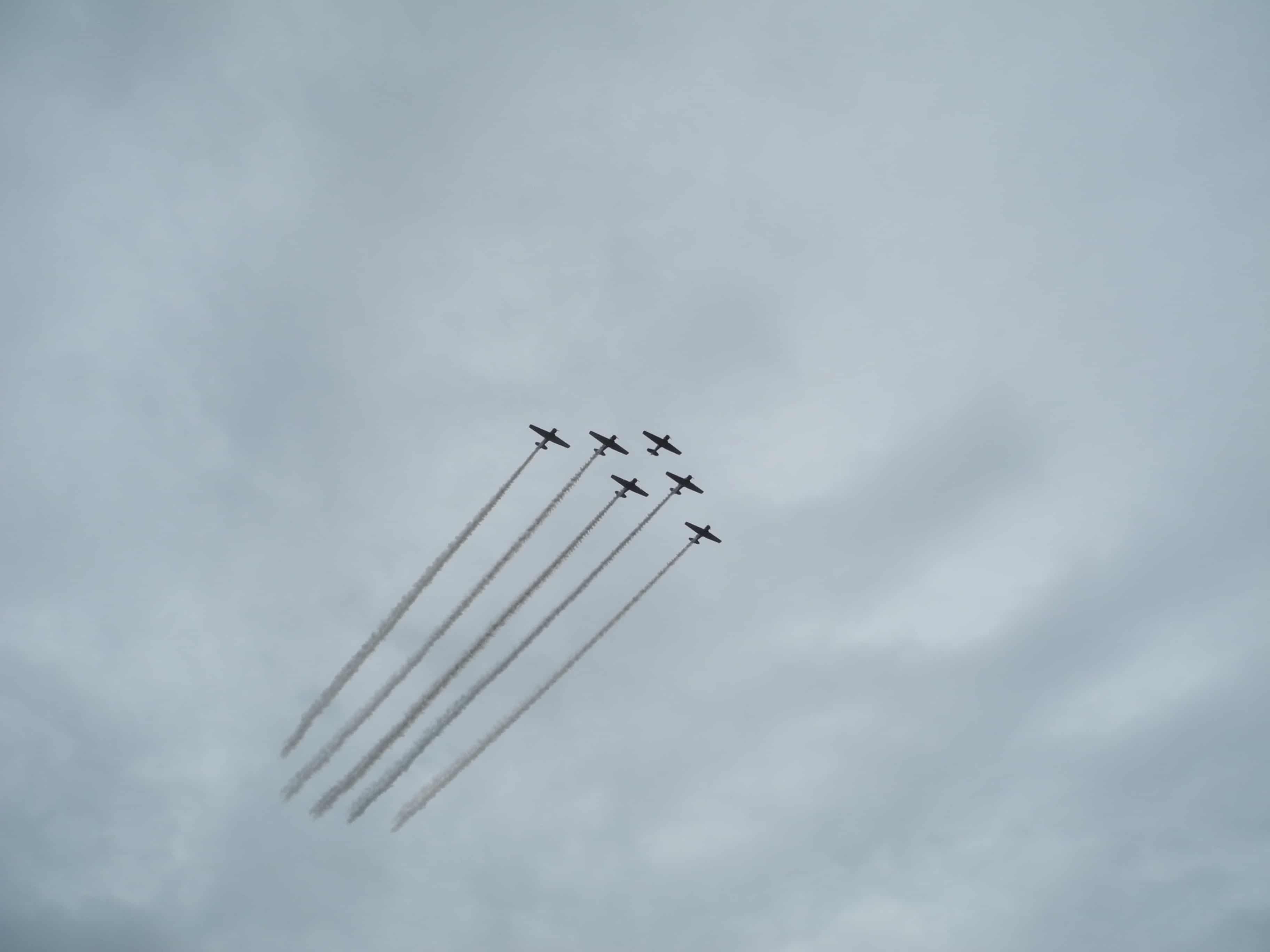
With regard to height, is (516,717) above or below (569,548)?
below

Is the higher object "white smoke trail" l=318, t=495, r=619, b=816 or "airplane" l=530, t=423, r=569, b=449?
"airplane" l=530, t=423, r=569, b=449

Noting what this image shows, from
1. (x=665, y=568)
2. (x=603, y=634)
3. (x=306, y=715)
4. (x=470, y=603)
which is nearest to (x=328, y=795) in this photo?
(x=306, y=715)

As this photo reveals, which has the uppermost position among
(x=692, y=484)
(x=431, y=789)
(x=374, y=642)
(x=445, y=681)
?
(x=692, y=484)

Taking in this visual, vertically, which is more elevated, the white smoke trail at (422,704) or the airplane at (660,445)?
the airplane at (660,445)

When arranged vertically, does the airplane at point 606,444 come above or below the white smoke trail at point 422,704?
above

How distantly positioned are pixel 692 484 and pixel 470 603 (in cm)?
3130

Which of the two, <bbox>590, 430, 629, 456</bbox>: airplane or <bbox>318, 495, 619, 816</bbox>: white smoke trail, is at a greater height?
<bbox>590, 430, 629, 456</bbox>: airplane

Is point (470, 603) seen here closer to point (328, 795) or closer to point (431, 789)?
point (431, 789)

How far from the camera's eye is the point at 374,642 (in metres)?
93.4

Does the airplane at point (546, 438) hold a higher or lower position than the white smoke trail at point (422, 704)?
higher

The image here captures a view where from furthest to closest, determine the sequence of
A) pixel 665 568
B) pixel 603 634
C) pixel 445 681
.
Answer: pixel 665 568 < pixel 603 634 < pixel 445 681

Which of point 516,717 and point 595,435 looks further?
point 595,435

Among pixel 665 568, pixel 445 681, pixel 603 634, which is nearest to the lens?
pixel 445 681

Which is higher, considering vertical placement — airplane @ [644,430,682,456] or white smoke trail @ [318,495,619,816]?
airplane @ [644,430,682,456]
